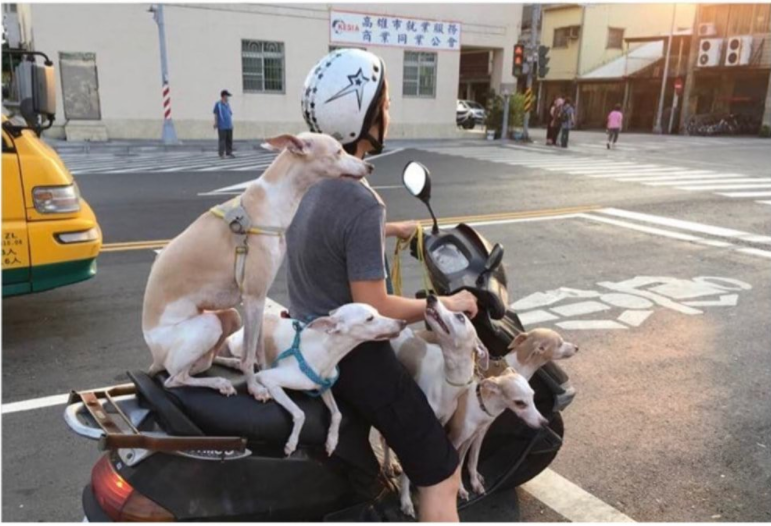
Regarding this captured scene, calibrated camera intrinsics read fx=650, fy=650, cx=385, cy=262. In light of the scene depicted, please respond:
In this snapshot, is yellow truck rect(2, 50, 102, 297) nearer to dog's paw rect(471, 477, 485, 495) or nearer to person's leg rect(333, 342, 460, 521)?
person's leg rect(333, 342, 460, 521)

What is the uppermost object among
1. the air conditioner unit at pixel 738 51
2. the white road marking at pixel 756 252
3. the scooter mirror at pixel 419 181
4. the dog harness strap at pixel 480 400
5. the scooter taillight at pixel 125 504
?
the air conditioner unit at pixel 738 51

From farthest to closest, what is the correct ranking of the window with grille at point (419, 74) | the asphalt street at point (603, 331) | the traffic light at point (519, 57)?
the window with grille at point (419, 74) < the traffic light at point (519, 57) < the asphalt street at point (603, 331)

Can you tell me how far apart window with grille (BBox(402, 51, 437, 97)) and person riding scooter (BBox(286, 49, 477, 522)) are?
2542 centimetres

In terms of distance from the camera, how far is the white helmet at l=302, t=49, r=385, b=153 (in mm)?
2264

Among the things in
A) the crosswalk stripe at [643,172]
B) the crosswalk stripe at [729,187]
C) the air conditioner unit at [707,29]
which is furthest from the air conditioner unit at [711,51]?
the crosswalk stripe at [729,187]

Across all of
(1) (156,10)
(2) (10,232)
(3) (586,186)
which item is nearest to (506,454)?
(2) (10,232)

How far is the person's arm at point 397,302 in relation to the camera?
7.03ft

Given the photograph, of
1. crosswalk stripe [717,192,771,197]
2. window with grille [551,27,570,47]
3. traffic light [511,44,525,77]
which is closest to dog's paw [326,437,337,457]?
crosswalk stripe [717,192,771,197]

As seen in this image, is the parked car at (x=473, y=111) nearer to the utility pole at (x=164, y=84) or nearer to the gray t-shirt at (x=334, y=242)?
the utility pole at (x=164, y=84)

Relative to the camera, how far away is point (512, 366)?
249 cm

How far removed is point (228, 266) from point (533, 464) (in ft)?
5.50

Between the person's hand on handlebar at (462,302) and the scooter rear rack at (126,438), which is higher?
the person's hand on handlebar at (462,302)

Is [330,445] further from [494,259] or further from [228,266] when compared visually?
[494,259]

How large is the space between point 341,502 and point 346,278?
0.82 meters
